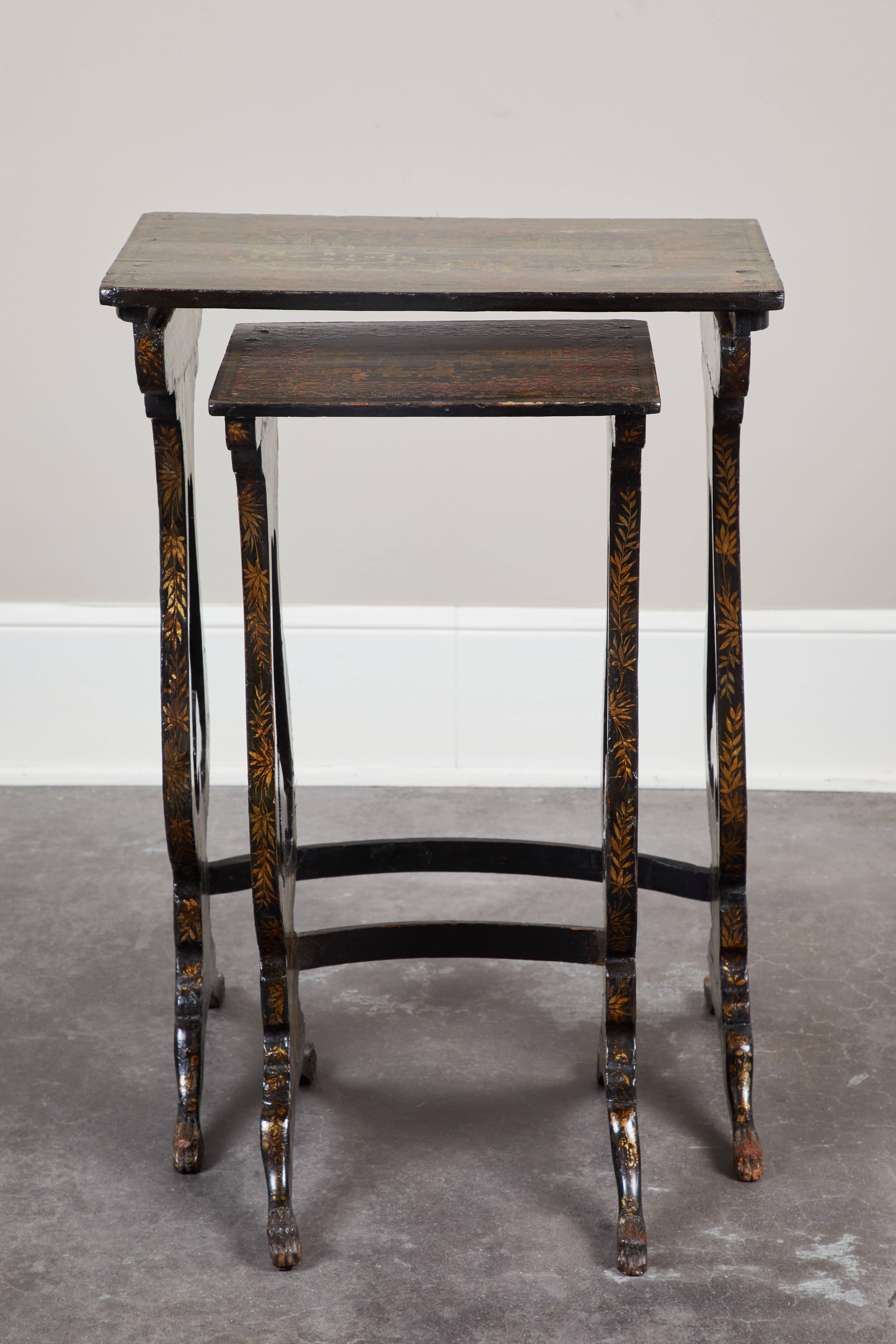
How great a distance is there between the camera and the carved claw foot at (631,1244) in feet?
5.99

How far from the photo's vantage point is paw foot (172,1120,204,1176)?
6.70 ft

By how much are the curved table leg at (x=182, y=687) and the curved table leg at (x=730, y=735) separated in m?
0.72

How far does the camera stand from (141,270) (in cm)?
170

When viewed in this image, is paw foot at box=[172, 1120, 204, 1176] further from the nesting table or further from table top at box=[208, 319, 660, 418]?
table top at box=[208, 319, 660, 418]

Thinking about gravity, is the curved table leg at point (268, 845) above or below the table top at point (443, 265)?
below

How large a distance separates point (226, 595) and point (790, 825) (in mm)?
1448

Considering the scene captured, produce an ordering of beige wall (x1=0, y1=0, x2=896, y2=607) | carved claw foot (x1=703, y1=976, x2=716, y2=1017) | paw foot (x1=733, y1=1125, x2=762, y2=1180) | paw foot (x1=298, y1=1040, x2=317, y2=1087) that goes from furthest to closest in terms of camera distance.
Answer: beige wall (x1=0, y1=0, x2=896, y2=607)
carved claw foot (x1=703, y1=976, x2=716, y2=1017)
paw foot (x1=298, y1=1040, x2=317, y2=1087)
paw foot (x1=733, y1=1125, x2=762, y2=1180)

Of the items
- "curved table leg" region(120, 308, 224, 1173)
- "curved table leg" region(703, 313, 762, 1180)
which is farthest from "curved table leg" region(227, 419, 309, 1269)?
"curved table leg" region(703, 313, 762, 1180)

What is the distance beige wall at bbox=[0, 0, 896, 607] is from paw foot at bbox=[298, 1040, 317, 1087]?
1.41 meters

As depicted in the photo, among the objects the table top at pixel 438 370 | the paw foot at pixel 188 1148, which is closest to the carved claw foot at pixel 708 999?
the paw foot at pixel 188 1148

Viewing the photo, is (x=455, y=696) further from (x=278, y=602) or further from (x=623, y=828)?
(x=623, y=828)

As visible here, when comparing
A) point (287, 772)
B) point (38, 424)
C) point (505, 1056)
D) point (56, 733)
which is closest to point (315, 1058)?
point (505, 1056)

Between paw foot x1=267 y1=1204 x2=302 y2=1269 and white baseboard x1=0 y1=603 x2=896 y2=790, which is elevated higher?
paw foot x1=267 y1=1204 x2=302 y2=1269

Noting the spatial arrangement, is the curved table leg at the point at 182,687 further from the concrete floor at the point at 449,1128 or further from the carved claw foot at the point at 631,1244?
the carved claw foot at the point at 631,1244
